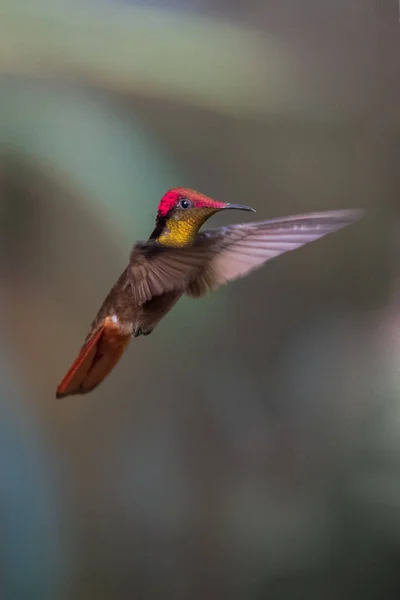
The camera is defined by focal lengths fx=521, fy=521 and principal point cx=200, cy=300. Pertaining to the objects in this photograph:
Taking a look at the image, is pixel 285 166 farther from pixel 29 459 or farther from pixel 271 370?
pixel 29 459

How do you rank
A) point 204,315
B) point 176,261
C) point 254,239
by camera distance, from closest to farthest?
point 176,261
point 254,239
point 204,315

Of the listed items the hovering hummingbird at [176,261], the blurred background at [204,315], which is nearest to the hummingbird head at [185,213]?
the hovering hummingbird at [176,261]

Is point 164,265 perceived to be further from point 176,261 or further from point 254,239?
point 254,239

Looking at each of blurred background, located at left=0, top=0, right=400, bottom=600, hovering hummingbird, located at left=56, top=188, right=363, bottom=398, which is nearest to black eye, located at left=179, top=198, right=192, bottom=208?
hovering hummingbird, located at left=56, top=188, right=363, bottom=398

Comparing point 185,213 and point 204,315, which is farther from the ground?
point 185,213

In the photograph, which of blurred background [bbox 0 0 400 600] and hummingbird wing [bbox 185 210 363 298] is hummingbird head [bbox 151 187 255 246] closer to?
hummingbird wing [bbox 185 210 363 298]

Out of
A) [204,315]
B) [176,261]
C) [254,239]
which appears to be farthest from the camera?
[204,315]

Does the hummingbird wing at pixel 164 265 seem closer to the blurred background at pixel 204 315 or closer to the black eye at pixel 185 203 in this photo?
the black eye at pixel 185 203

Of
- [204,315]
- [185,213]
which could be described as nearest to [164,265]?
[185,213]

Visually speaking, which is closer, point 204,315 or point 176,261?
point 176,261
